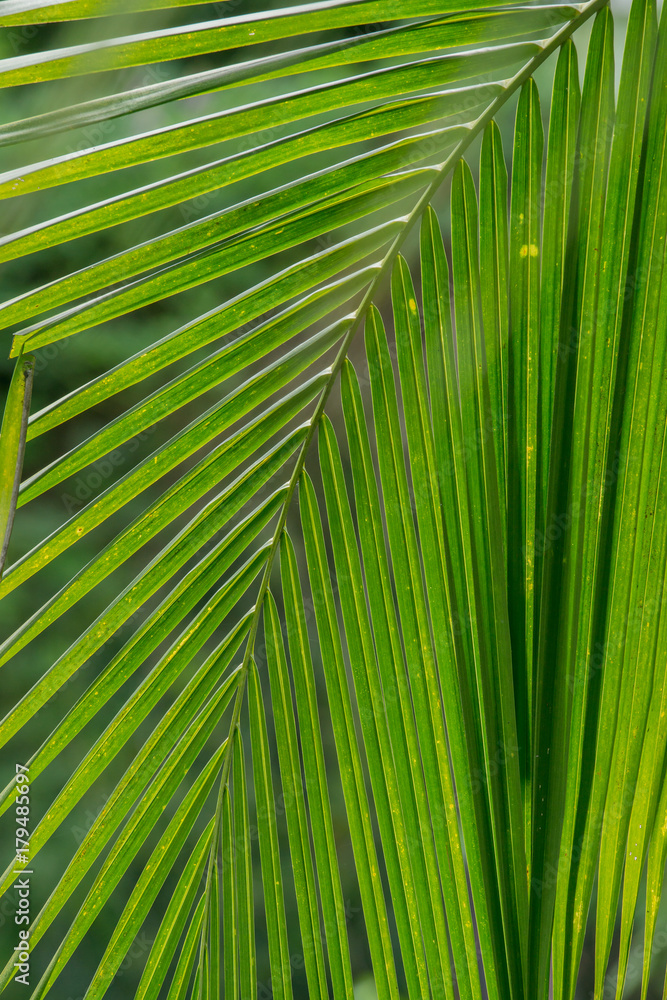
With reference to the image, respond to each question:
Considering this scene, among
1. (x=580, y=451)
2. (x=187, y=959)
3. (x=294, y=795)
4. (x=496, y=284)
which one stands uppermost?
(x=496, y=284)

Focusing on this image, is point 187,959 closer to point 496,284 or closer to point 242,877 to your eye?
point 242,877

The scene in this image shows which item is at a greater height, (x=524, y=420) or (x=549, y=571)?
(x=524, y=420)

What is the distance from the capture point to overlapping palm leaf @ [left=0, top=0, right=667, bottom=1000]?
19.0 inches

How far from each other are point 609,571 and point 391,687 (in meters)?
0.21

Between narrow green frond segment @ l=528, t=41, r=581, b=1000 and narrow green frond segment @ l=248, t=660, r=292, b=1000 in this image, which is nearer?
narrow green frond segment @ l=528, t=41, r=581, b=1000

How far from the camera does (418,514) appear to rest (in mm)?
584

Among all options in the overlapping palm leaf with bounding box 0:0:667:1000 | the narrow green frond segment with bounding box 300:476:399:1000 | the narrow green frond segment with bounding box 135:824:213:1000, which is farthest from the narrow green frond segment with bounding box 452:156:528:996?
the narrow green frond segment with bounding box 135:824:213:1000

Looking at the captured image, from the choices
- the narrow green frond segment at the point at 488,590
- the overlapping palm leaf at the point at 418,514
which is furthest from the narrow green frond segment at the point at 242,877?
the narrow green frond segment at the point at 488,590

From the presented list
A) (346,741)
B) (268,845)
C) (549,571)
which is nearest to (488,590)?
(549,571)

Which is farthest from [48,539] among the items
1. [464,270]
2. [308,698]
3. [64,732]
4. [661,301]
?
[661,301]

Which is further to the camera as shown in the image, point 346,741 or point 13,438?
point 346,741

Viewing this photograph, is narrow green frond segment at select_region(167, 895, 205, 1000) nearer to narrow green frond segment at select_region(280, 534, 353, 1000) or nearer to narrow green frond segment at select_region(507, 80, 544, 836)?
narrow green frond segment at select_region(280, 534, 353, 1000)

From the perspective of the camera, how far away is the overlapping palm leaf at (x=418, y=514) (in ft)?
1.58

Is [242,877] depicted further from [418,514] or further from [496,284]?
[496,284]
